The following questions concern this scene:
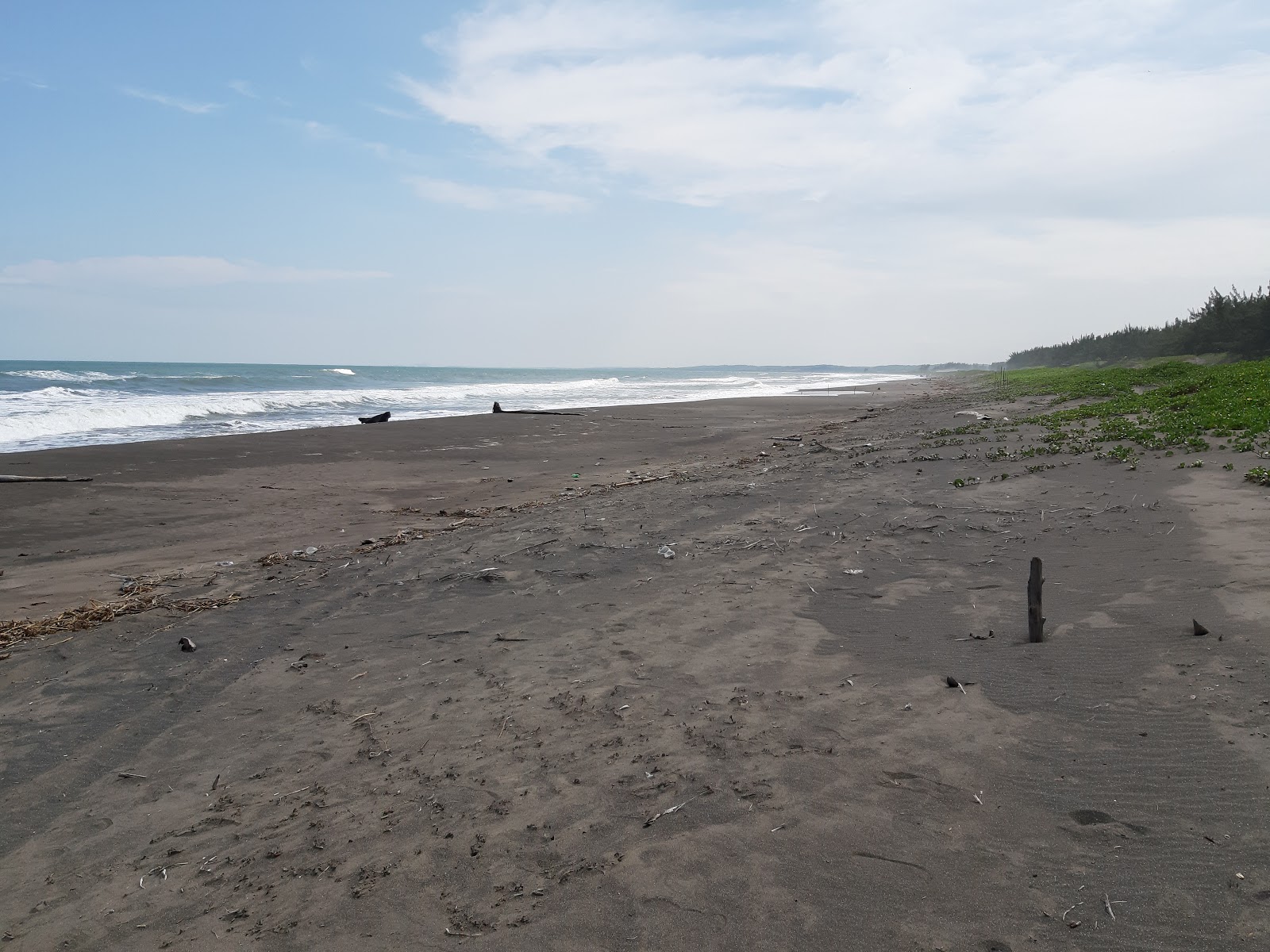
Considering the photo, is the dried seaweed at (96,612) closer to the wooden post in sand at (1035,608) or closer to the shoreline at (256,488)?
the shoreline at (256,488)

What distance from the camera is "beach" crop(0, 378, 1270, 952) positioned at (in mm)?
3334

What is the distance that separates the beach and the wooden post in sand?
0.34ft

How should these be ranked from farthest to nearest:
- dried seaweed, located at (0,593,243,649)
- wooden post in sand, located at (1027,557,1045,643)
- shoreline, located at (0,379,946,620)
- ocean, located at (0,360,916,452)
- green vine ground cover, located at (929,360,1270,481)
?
ocean, located at (0,360,916,452)
green vine ground cover, located at (929,360,1270,481)
shoreline, located at (0,379,946,620)
dried seaweed, located at (0,593,243,649)
wooden post in sand, located at (1027,557,1045,643)

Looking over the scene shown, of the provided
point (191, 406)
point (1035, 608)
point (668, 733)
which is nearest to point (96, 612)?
point (668, 733)

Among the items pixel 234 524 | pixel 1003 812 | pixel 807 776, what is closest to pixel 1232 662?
pixel 1003 812

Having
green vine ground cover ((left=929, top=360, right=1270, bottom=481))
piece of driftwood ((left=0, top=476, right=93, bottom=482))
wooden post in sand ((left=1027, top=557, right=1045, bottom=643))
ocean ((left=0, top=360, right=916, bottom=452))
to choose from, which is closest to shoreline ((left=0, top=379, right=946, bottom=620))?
piece of driftwood ((left=0, top=476, right=93, bottom=482))

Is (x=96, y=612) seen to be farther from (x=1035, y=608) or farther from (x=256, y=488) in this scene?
(x=1035, y=608)

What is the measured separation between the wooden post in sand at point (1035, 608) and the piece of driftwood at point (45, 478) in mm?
15182

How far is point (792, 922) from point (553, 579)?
191 inches

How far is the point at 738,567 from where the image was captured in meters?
7.83

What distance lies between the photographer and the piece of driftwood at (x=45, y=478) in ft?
45.3

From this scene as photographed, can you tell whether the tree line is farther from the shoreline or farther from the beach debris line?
the beach debris line

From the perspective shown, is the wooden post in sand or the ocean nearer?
the wooden post in sand

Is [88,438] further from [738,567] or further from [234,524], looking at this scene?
[738,567]
